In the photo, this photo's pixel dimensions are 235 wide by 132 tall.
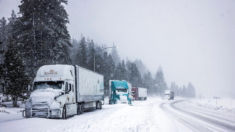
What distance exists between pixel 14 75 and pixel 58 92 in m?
13.1

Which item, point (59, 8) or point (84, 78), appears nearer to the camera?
point (84, 78)

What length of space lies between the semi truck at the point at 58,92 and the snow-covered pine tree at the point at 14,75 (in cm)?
932

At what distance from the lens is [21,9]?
27.0 m

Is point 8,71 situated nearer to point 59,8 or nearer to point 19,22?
point 19,22

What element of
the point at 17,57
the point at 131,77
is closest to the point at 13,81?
the point at 17,57

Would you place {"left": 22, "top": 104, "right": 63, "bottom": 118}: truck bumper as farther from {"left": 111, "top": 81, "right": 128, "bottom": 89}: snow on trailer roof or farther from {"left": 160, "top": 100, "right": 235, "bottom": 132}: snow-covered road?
{"left": 111, "top": 81, "right": 128, "bottom": 89}: snow on trailer roof

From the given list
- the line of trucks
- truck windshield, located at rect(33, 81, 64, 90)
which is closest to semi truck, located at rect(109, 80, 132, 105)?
the line of trucks

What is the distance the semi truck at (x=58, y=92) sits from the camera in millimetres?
13125

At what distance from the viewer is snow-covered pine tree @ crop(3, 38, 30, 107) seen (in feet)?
77.6

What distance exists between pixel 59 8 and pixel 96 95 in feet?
48.7

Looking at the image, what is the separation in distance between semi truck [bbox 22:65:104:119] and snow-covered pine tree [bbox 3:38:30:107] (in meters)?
9.32

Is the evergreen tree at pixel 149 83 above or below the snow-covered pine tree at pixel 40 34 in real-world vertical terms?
below

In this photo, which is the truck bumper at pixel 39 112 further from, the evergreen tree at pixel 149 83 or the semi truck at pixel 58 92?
the evergreen tree at pixel 149 83

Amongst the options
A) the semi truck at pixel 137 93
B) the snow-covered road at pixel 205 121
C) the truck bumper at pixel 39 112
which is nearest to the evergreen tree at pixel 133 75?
the semi truck at pixel 137 93
